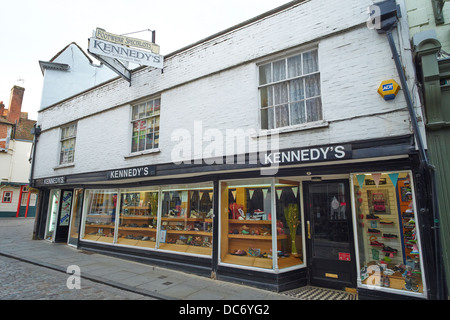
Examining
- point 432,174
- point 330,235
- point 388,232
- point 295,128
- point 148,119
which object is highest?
point 148,119

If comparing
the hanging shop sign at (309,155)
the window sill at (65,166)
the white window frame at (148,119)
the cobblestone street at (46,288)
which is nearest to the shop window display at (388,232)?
the hanging shop sign at (309,155)

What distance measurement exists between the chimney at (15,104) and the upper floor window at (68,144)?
71.9ft

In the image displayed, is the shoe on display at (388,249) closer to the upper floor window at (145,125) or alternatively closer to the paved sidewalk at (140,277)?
the paved sidewalk at (140,277)

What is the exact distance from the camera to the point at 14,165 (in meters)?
27.4

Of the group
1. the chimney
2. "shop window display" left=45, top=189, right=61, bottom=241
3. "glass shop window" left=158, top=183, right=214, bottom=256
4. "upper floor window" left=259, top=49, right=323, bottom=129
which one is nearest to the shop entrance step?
"glass shop window" left=158, top=183, right=214, bottom=256

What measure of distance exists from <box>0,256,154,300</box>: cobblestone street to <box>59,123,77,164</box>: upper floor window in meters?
5.94

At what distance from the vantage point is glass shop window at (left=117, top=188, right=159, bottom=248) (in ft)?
30.7

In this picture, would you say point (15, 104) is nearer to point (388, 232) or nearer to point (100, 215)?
point (100, 215)

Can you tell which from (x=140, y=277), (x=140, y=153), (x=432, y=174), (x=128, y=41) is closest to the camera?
(x=432, y=174)

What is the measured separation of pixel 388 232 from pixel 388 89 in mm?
3075

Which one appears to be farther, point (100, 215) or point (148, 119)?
point (100, 215)

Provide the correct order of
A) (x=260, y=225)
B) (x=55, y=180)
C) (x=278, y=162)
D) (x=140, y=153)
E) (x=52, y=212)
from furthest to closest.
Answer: (x=52, y=212) → (x=55, y=180) → (x=140, y=153) → (x=260, y=225) → (x=278, y=162)

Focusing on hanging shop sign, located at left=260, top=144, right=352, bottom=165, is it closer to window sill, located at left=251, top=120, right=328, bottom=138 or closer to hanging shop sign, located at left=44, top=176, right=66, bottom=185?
window sill, located at left=251, top=120, right=328, bottom=138

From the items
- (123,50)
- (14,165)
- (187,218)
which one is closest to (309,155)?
(187,218)
